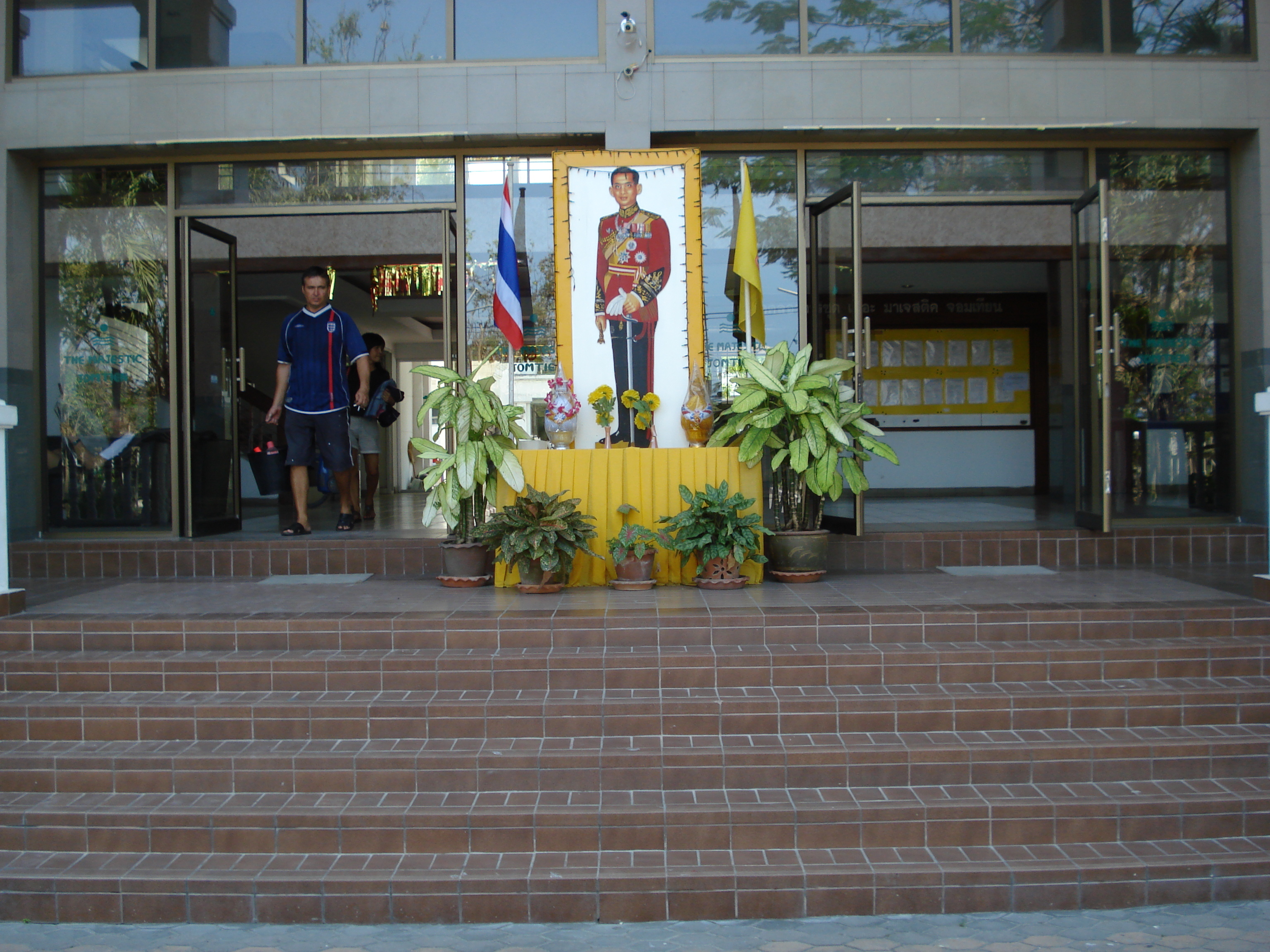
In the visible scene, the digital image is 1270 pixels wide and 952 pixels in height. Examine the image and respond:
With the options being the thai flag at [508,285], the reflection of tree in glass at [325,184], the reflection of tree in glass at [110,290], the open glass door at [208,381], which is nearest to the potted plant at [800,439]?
the thai flag at [508,285]

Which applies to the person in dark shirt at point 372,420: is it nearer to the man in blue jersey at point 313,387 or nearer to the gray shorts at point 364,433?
the gray shorts at point 364,433

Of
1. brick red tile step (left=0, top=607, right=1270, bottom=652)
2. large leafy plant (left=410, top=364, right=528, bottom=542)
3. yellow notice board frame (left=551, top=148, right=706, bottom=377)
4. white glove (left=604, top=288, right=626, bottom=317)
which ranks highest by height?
yellow notice board frame (left=551, top=148, right=706, bottom=377)

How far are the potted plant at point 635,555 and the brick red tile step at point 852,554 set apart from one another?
136 cm

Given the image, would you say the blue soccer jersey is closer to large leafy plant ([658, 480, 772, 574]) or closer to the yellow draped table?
the yellow draped table

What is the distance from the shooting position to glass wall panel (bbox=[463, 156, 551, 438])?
646 cm

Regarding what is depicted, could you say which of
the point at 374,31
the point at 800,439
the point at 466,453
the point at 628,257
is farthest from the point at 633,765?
the point at 374,31

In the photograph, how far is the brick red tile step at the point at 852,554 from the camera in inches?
231

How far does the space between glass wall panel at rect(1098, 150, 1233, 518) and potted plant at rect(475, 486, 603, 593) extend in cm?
377

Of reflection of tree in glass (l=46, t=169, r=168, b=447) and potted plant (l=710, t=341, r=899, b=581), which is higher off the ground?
reflection of tree in glass (l=46, t=169, r=168, b=447)

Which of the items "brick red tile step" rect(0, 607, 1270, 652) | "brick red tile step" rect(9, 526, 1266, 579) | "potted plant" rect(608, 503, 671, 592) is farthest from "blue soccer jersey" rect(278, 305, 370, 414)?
"potted plant" rect(608, 503, 671, 592)

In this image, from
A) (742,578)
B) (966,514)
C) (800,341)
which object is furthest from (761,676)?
(966,514)

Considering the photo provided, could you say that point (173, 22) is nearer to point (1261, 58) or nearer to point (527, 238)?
point (527, 238)

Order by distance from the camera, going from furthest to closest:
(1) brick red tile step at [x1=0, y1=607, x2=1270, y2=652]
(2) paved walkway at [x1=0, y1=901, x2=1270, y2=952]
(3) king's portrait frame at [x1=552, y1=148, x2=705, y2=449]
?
(3) king's portrait frame at [x1=552, y1=148, x2=705, y2=449], (1) brick red tile step at [x1=0, y1=607, x2=1270, y2=652], (2) paved walkway at [x1=0, y1=901, x2=1270, y2=952]

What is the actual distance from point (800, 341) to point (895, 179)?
1274 millimetres
